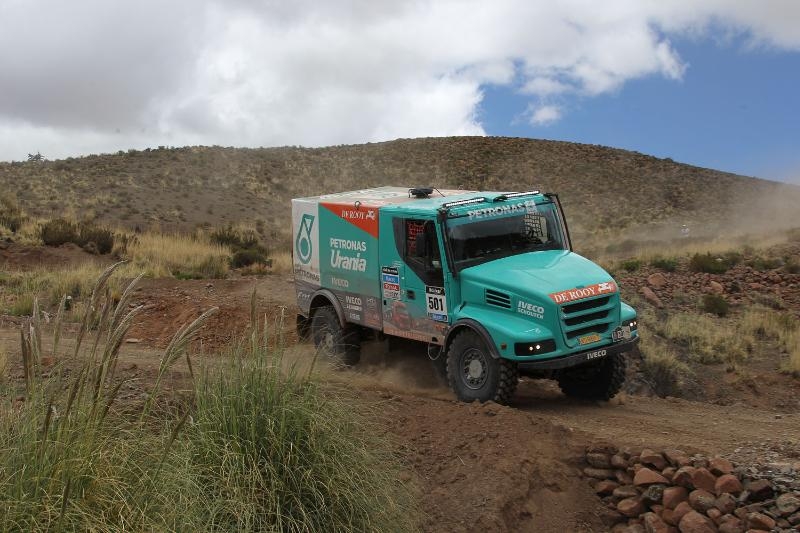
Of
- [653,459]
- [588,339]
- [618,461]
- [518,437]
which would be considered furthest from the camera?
[588,339]

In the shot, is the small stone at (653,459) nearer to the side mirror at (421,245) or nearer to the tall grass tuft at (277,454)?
the tall grass tuft at (277,454)

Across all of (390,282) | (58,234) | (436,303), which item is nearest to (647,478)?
(436,303)

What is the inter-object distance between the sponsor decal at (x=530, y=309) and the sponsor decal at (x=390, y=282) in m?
2.01

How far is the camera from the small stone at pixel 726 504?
7531 mm

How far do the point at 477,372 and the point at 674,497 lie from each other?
312 centimetres

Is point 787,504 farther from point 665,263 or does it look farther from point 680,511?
point 665,263

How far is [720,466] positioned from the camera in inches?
313

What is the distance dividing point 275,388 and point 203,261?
65.8 feet

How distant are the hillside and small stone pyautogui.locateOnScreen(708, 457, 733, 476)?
1215 inches

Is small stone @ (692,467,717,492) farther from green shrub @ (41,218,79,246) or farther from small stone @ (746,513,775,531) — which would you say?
green shrub @ (41,218,79,246)

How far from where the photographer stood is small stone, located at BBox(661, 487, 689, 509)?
7860 mm

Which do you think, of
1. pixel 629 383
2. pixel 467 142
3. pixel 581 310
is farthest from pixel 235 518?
pixel 467 142

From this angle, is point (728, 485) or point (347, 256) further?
point (347, 256)

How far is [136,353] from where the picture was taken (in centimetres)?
1378
